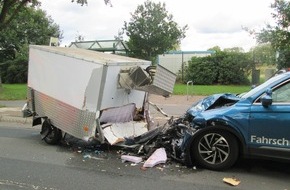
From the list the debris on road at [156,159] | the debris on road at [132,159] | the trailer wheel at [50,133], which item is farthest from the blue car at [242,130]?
the trailer wheel at [50,133]

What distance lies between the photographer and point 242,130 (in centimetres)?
581

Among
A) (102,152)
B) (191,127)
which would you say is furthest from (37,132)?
(191,127)

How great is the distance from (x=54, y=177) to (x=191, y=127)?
2.27 meters

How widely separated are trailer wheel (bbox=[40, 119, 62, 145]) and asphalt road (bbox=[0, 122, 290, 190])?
1.67 ft

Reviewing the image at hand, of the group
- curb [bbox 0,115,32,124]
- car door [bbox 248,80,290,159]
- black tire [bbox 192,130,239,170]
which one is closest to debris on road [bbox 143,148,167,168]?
black tire [bbox 192,130,239,170]

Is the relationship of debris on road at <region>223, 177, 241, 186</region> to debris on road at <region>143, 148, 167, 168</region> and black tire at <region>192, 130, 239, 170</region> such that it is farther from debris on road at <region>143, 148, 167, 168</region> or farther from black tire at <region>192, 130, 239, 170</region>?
debris on road at <region>143, 148, 167, 168</region>

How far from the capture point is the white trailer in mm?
7141

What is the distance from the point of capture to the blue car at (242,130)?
5.62m

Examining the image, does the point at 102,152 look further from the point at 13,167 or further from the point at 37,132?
the point at 37,132

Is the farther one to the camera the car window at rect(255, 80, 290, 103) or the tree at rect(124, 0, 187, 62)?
the tree at rect(124, 0, 187, 62)

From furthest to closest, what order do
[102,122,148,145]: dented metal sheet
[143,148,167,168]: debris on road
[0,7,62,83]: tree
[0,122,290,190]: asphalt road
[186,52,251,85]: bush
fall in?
[0,7,62,83]: tree
[186,52,251,85]: bush
[102,122,148,145]: dented metal sheet
[143,148,167,168]: debris on road
[0,122,290,190]: asphalt road

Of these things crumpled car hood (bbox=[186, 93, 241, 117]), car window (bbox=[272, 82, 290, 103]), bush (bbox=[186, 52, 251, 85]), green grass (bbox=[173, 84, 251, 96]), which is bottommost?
crumpled car hood (bbox=[186, 93, 241, 117])

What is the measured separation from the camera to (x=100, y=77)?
7.06 meters

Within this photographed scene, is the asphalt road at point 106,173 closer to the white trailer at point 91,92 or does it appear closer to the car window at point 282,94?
the white trailer at point 91,92
